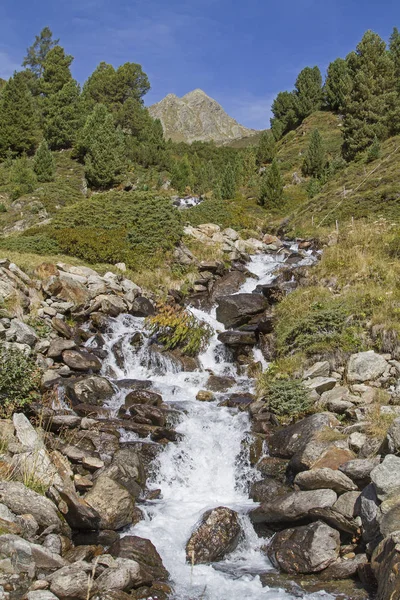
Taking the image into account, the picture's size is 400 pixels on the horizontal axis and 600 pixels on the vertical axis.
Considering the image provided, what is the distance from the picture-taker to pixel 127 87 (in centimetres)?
6156

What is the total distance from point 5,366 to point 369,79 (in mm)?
43125

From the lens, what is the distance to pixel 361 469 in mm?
8047

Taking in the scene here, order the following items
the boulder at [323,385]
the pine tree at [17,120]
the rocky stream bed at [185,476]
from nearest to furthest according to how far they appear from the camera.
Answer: the rocky stream bed at [185,476], the boulder at [323,385], the pine tree at [17,120]

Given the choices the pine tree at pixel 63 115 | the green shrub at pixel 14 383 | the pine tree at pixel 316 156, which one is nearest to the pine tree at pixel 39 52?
the pine tree at pixel 63 115

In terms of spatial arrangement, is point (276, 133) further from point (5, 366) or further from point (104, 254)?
point (5, 366)

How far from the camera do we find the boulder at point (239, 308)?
17.4 m

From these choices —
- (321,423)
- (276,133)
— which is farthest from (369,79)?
(321,423)

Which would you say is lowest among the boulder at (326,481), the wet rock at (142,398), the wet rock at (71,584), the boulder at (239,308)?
the wet rock at (71,584)

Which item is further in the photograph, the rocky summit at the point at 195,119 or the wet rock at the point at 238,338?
the rocky summit at the point at 195,119

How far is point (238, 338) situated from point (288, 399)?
4585mm

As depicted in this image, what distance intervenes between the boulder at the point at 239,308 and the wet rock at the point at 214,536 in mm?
9374

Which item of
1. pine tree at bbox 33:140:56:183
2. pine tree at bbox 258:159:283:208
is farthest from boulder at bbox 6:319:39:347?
pine tree at bbox 33:140:56:183

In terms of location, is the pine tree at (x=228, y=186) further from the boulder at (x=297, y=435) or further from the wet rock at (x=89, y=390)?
the boulder at (x=297, y=435)

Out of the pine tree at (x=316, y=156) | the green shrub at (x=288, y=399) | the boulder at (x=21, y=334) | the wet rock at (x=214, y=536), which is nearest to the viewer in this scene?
the wet rock at (x=214, y=536)
